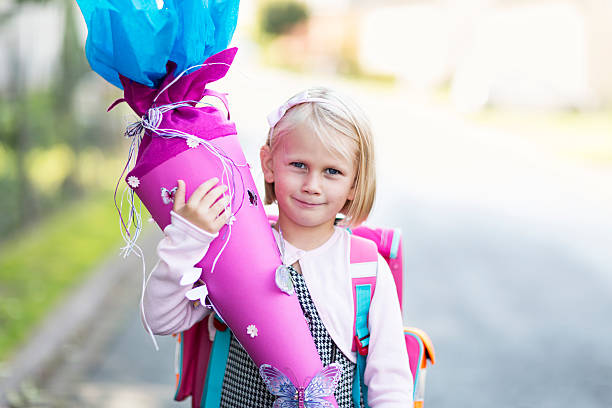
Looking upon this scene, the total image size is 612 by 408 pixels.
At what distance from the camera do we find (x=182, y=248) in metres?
1.79

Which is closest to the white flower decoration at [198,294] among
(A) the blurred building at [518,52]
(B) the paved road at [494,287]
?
(B) the paved road at [494,287]

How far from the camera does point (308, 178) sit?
1962 millimetres

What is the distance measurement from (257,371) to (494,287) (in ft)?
14.7

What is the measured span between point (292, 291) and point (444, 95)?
24734 mm

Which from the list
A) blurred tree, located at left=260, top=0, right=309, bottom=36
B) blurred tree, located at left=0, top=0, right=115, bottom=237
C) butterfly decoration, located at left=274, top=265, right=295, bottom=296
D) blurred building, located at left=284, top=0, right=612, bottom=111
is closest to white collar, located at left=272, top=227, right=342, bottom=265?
butterfly decoration, located at left=274, top=265, right=295, bottom=296

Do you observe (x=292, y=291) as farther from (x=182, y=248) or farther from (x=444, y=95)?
(x=444, y=95)

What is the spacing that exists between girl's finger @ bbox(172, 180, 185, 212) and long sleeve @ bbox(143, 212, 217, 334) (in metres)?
0.03

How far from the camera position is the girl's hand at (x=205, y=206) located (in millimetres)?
1785

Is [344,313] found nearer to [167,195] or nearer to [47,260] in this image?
[167,195]

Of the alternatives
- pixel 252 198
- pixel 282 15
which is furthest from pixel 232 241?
pixel 282 15

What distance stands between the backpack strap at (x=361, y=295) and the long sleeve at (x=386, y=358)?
20mm

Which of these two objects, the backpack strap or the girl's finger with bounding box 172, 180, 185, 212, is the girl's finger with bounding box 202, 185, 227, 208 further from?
the backpack strap

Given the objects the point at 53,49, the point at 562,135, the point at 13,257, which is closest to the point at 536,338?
the point at 13,257

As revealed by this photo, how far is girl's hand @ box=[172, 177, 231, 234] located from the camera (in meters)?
1.79
